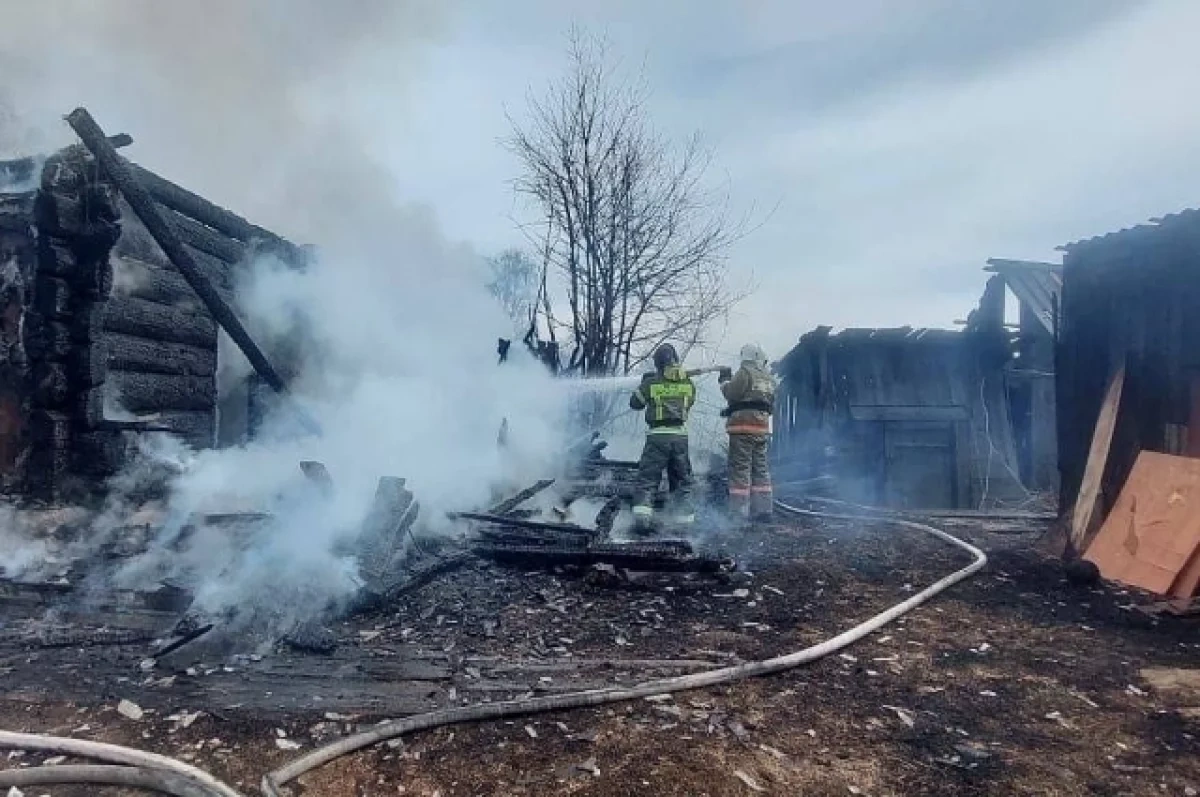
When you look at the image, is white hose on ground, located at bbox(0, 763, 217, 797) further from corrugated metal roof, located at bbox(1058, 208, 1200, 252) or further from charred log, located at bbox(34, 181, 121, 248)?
corrugated metal roof, located at bbox(1058, 208, 1200, 252)

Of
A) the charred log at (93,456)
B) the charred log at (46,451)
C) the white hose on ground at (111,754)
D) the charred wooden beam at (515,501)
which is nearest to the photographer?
the white hose on ground at (111,754)

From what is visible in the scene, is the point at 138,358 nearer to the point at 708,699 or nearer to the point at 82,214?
the point at 82,214

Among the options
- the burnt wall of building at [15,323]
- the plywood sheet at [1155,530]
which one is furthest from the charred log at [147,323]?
the plywood sheet at [1155,530]

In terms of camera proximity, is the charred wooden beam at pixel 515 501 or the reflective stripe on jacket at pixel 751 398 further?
the reflective stripe on jacket at pixel 751 398

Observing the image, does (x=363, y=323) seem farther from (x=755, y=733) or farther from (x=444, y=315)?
(x=755, y=733)

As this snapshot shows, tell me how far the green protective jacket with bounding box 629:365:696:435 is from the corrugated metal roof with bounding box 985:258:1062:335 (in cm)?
801

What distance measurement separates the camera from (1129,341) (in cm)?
764

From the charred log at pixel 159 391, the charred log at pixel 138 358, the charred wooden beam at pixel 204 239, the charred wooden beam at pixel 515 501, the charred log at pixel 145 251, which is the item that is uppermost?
the charred wooden beam at pixel 204 239

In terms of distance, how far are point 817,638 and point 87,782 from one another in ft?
13.2

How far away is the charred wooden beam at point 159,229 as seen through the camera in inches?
271

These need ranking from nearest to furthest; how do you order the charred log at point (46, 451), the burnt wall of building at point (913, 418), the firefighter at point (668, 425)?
the charred log at point (46, 451) → the firefighter at point (668, 425) → the burnt wall of building at point (913, 418)

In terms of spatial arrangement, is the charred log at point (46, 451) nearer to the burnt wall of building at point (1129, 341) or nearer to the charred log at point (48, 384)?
the charred log at point (48, 384)

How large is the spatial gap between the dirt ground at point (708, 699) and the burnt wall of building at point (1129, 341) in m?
1.82

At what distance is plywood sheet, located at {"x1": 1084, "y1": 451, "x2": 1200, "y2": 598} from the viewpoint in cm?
631
